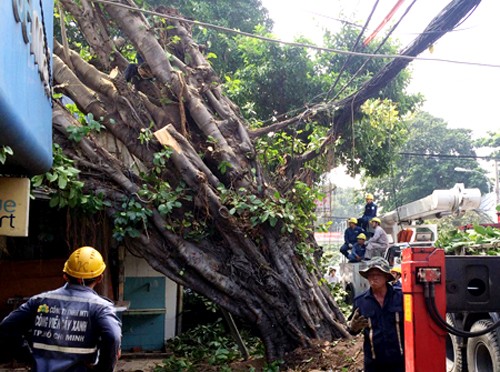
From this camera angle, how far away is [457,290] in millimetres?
3473

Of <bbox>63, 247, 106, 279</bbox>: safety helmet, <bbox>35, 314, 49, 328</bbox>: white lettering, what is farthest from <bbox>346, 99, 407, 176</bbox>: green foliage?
<bbox>35, 314, 49, 328</bbox>: white lettering

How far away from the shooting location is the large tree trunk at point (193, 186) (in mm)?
8375

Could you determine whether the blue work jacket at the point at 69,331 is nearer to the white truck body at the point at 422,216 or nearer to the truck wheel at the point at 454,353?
the truck wheel at the point at 454,353

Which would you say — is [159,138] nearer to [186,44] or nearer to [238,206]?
[238,206]

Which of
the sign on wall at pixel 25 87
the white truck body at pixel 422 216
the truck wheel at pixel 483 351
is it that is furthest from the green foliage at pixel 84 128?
the white truck body at pixel 422 216

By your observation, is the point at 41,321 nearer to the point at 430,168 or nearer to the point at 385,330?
the point at 385,330

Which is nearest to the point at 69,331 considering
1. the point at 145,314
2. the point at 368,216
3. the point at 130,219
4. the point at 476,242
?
the point at 130,219

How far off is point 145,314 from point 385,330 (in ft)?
22.9

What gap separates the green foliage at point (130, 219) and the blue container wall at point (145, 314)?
2815 mm

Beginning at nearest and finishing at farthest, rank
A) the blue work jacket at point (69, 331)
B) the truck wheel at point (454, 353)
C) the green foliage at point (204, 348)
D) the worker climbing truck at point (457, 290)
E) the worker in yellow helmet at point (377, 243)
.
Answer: the worker climbing truck at point (457, 290) → the blue work jacket at point (69, 331) → the truck wheel at point (454, 353) → the green foliage at point (204, 348) → the worker in yellow helmet at point (377, 243)

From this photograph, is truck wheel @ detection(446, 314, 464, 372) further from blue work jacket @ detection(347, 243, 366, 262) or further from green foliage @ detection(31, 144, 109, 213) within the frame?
blue work jacket @ detection(347, 243, 366, 262)

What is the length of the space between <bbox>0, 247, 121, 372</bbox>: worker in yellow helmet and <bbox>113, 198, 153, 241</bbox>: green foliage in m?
4.50

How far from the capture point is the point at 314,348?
828cm

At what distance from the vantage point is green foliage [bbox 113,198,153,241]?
803cm
